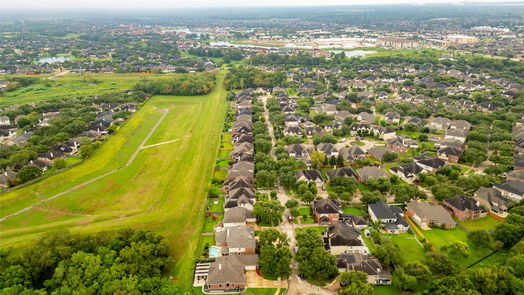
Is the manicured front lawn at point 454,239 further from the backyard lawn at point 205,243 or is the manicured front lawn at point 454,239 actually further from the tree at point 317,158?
the backyard lawn at point 205,243

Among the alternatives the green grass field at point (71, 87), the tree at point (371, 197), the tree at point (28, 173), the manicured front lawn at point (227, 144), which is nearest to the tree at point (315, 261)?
the tree at point (371, 197)

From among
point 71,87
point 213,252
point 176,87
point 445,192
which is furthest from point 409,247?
point 71,87

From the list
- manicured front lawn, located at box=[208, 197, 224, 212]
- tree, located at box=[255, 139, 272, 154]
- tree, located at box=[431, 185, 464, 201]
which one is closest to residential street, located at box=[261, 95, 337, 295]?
manicured front lawn, located at box=[208, 197, 224, 212]

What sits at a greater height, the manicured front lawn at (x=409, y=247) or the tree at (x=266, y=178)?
the tree at (x=266, y=178)

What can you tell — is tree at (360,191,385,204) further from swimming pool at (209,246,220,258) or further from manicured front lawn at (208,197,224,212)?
swimming pool at (209,246,220,258)

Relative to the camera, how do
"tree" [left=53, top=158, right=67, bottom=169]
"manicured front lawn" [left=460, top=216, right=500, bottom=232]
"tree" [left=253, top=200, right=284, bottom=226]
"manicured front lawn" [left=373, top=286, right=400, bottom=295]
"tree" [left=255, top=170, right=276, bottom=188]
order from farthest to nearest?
"tree" [left=53, top=158, right=67, bottom=169]
"tree" [left=255, top=170, right=276, bottom=188]
"manicured front lawn" [left=460, top=216, right=500, bottom=232]
"tree" [left=253, top=200, right=284, bottom=226]
"manicured front lawn" [left=373, top=286, right=400, bottom=295]

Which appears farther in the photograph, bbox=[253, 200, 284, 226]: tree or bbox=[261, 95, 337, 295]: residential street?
bbox=[253, 200, 284, 226]: tree

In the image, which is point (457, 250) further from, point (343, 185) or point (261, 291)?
point (261, 291)

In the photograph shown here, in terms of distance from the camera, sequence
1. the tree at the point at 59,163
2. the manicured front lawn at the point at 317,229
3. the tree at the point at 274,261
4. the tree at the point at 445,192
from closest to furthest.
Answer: the tree at the point at 274,261 < the manicured front lawn at the point at 317,229 < the tree at the point at 445,192 < the tree at the point at 59,163
